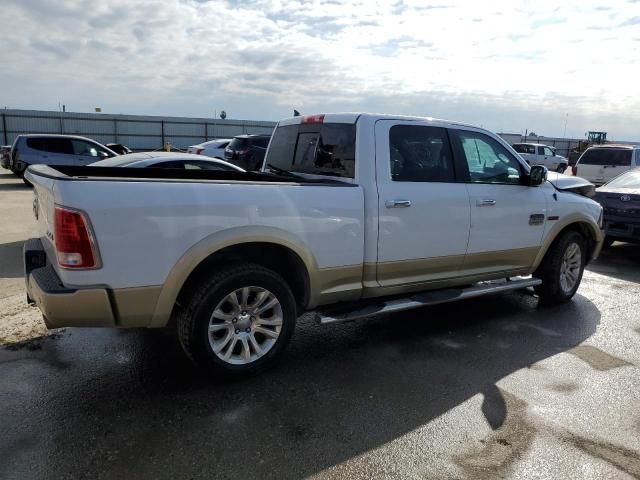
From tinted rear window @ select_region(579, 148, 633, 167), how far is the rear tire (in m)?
11.7

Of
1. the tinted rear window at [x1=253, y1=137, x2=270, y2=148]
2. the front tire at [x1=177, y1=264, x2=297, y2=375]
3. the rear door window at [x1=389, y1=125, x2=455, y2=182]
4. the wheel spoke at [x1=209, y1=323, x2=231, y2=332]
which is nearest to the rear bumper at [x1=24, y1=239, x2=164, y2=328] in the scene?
the front tire at [x1=177, y1=264, x2=297, y2=375]

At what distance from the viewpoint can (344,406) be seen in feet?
11.2

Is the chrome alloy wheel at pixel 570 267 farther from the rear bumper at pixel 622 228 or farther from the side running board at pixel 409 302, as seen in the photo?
the rear bumper at pixel 622 228

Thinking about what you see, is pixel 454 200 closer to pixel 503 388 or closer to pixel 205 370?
pixel 503 388

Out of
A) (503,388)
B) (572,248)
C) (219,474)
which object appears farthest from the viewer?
(572,248)

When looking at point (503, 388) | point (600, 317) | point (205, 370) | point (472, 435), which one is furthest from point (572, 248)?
point (205, 370)

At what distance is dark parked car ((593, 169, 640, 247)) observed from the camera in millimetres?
8195

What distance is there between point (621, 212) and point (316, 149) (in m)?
6.33

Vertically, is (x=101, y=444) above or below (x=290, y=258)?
below

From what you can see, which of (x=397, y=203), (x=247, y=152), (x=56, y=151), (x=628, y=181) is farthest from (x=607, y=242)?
(x=56, y=151)

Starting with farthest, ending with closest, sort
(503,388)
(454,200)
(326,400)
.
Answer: (454,200), (503,388), (326,400)

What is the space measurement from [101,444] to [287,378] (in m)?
1.37

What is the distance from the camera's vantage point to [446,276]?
4.70 m

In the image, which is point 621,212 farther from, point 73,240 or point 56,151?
point 56,151
